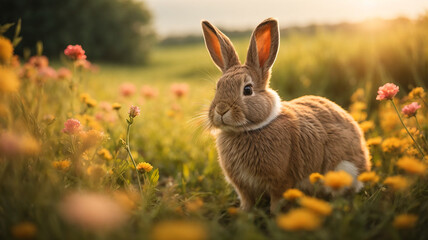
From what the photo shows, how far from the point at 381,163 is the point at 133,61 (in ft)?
65.2

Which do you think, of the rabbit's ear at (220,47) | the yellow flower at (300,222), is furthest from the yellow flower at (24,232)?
the rabbit's ear at (220,47)

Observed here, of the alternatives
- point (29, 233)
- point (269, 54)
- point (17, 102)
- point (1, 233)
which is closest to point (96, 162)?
point (17, 102)

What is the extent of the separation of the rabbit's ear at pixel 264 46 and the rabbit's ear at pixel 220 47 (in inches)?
8.1

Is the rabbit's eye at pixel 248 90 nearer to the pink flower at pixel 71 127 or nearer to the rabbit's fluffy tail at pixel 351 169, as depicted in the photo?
the rabbit's fluffy tail at pixel 351 169

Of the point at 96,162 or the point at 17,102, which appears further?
the point at 96,162

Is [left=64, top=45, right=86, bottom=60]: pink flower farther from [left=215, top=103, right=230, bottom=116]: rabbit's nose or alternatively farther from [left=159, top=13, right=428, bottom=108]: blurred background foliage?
[left=159, top=13, right=428, bottom=108]: blurred background foliage

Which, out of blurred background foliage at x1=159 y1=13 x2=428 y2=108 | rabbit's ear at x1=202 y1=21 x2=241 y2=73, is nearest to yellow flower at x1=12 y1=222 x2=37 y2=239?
rabbit's ear at x1=202 y1=21 x2=241 y2=73

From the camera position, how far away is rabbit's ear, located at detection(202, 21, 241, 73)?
8.95 ft

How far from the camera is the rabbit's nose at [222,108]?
2.37 meters

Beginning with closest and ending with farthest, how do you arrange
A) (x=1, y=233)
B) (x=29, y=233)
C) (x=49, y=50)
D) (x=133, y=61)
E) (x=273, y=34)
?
1. (x=29, y=233)
2. (x=1, y=233)
3. (x=273, y=34)
4. (x=49, y=50)
5. (x=133, y=61)

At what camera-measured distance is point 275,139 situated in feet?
7.95

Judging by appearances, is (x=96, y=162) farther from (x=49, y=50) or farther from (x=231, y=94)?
(x=49, y=50)

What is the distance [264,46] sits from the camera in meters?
2.72

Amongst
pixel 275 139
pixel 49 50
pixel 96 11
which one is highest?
pixel 96 11
